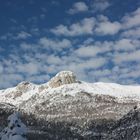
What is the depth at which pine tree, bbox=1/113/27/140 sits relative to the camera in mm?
48250

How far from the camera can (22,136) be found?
4881 cm

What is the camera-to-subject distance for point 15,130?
48281 millimetres

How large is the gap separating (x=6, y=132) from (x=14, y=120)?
1.51m

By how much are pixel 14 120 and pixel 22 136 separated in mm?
1792

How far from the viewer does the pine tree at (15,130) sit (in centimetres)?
4825

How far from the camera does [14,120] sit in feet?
159

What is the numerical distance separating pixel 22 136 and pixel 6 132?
164 cm

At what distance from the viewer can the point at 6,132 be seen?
4891 centimetres
